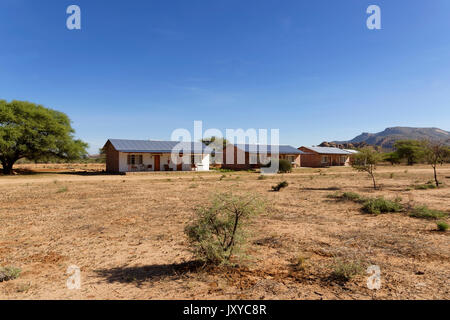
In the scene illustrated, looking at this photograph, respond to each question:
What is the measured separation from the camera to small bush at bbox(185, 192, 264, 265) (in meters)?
4.60

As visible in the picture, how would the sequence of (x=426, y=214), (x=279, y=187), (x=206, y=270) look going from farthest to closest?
1. (x=279, y=187)
2. (x=426, y=214)
3. (x=206, y=270)

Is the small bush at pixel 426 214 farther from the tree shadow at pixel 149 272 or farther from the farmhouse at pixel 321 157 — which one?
the farmhouse at pixel 321 157

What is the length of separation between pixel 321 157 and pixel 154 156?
115 ft

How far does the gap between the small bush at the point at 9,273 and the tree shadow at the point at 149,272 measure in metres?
1.42

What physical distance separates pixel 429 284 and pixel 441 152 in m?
19.6

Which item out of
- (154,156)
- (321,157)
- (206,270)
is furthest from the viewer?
(321,157)

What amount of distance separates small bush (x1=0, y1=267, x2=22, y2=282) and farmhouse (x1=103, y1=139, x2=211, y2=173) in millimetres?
26845

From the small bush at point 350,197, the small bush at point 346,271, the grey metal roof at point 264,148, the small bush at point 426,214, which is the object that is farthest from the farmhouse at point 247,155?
the small bush at point 346,271

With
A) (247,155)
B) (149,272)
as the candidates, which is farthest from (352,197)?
(247,155)

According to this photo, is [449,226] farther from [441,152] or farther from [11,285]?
[441,152]

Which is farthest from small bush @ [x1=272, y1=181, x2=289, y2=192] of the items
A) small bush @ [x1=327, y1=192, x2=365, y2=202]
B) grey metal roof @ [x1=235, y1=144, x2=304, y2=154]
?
grey metal roof @ [x1=235, y1=144, x2=304, y2=154]

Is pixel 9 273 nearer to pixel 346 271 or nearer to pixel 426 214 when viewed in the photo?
pixel 346 271

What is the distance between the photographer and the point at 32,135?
92.9 ft
